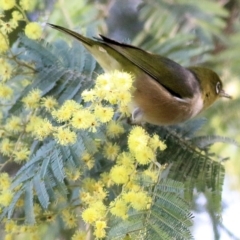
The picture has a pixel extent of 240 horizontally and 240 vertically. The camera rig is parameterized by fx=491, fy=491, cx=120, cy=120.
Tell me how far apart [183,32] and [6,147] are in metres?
0.69

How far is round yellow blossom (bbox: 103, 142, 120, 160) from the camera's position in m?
0.88

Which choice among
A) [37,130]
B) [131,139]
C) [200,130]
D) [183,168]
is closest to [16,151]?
[37,130]

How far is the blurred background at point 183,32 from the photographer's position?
4.20ft

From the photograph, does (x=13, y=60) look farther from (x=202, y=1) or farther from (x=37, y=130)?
(x=202, y=1)

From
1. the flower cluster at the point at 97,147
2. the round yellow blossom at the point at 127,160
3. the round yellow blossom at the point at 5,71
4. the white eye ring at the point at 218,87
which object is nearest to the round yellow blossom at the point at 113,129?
the flower cluster at the point at 97,147

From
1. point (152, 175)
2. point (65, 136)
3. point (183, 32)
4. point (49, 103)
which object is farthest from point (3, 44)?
point (183, 32)

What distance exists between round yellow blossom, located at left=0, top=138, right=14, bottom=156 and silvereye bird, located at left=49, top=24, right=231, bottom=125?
10.7 inches

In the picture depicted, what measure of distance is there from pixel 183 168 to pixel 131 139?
0.96 ft

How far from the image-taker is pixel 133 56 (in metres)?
1.09

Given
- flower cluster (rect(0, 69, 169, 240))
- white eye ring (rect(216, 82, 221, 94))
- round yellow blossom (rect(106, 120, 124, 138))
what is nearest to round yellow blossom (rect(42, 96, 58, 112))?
flower cluster (rect(0, 69, 169, 240))

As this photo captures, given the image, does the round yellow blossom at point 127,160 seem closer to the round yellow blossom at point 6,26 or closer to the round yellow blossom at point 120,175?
the round yellow blossom at point 120,175

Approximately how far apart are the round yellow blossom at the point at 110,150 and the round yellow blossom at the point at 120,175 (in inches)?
4.7

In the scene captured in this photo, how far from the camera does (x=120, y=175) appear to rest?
753 mm

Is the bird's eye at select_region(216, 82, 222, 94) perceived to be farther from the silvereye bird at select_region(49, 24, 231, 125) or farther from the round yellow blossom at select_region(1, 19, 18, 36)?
the round yellow blossom at select_region(1, 19, 18, 36)
